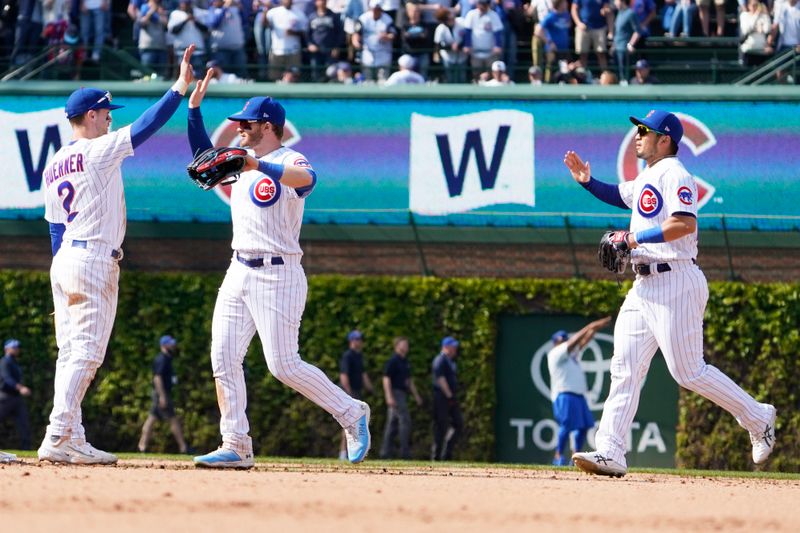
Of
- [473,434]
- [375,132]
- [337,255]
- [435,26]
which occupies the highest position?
[435,26]

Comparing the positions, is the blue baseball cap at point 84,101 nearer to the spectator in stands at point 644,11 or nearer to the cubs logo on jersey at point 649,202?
the cubs logo on jersey at point 649,202

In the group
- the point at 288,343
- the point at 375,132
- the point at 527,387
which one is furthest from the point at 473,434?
the point at 288,343

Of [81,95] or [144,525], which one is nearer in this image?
[144,525]

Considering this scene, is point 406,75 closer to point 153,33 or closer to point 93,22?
point 153,33

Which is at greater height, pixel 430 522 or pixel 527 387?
pixel 430 522

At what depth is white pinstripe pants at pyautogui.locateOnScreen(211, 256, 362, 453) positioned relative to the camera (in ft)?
29.5

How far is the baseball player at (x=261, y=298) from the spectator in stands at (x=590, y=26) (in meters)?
10.8

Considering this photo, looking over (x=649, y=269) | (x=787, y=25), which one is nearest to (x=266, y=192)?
(x=649, y=269)

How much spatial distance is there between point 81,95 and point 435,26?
36.8ft

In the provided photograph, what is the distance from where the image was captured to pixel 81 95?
30.5 feet

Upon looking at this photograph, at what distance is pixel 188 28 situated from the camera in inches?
788

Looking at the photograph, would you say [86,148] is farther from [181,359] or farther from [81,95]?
[181,359]

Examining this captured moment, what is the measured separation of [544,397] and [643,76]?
4208 millimetres

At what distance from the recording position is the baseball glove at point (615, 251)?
911 centimetres
